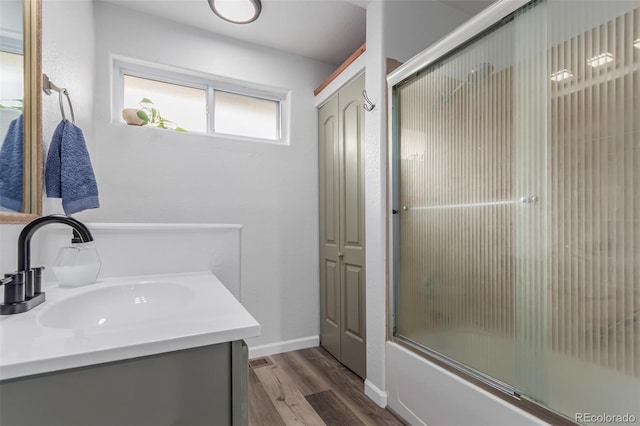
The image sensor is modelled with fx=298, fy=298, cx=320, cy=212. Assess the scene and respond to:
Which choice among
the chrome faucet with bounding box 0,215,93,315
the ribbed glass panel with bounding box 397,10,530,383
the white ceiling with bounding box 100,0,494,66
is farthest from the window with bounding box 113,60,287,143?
the chrome faucet with bounding box 0,215,93,315

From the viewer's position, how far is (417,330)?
153cm

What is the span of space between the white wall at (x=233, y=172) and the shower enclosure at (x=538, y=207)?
1.20 meters

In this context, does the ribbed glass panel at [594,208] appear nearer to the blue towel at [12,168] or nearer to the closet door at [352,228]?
the closet door at [352,228]

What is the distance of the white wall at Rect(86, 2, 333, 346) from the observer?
6.44 feet

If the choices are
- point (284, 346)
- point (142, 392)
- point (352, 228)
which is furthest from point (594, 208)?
point (284, 346)

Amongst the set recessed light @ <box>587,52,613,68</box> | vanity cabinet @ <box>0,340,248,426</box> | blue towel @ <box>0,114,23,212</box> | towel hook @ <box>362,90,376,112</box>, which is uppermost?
towel hook @ <box>362,90,376,112</box>

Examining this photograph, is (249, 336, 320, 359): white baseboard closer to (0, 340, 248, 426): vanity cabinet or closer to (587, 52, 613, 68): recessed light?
(0, 340, 248, 426): vanity cabinet

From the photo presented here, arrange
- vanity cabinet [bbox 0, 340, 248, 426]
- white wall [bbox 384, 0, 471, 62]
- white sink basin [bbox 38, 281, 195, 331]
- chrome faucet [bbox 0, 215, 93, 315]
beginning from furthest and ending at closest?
white wall [bbox 384, 0, 471, 62] < white sink basin [bbox 38, 281, 195, 331] < chrome faucet [bbox 0, 215, 93, 315] < vanity cabinet [bbox 0, 340, 248, 426]

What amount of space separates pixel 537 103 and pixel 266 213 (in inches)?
72.9

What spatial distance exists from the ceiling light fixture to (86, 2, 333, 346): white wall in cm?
38

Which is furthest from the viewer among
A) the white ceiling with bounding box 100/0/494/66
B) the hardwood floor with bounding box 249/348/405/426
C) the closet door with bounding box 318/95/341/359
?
the closet door with bounding box 318/95/341/359

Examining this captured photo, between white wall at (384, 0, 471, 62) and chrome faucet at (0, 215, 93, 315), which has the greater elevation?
white wall at (384, 0, 471, 62)

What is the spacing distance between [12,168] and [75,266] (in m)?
0.36

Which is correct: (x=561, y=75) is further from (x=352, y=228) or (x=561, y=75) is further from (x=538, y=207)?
(x=352, y=228)
